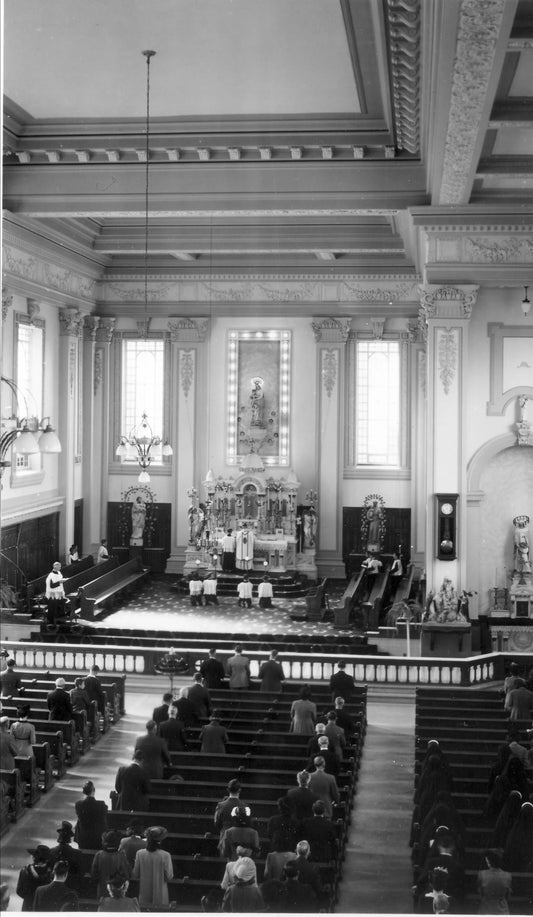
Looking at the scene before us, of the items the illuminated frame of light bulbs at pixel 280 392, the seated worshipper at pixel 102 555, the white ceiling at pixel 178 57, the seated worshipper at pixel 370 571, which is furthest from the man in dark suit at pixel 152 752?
the illuminated frame of light bulbs at pixel 280 392

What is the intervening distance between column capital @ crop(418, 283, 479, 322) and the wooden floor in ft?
19.9

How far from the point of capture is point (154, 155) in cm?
1494

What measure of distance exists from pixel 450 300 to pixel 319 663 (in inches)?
240

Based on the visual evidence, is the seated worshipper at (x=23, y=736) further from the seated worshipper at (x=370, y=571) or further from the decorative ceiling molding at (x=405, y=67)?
the seated worshipper at (x=370, y=571)

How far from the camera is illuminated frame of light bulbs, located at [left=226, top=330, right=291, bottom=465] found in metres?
24.8

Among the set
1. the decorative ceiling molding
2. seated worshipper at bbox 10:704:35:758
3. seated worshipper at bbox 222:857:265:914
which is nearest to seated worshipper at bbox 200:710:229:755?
seated worshipper at bbox 10:704:35:758

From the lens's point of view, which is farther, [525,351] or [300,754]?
[525,351]

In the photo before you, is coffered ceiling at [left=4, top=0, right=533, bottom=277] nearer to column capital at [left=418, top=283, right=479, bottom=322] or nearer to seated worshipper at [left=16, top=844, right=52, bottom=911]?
column capital at [left=418, top=283, right=479, bottom=322]

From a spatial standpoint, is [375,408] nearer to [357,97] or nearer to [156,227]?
[156,227]

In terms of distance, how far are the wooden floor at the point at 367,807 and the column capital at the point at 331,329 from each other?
1157cm

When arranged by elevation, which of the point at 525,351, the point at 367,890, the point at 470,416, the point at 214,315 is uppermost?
the point at 214,315

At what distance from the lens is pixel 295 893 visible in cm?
642

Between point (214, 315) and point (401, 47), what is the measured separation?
14692 mm

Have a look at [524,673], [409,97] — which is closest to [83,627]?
[524,673]
